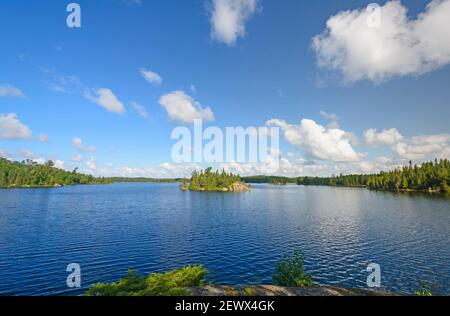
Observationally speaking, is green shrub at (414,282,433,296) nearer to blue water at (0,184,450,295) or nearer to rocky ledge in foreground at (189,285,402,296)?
blue water at (0,184,450,295)

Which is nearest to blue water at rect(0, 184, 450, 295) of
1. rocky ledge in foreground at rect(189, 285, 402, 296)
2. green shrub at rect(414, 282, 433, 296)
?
green shrub at rect(414, 282, 433, 296)

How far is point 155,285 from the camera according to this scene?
1786cm

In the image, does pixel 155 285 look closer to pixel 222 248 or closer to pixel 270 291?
pixel 270 291

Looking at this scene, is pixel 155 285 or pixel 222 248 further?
pixel 222 248

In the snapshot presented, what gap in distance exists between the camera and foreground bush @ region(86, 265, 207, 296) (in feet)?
55.2

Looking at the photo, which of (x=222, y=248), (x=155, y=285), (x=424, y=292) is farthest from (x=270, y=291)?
(x=222, y=248)

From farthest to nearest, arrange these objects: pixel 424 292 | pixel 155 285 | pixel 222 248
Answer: pixel 222 248 < pixel 424 292 < pixel 155 285

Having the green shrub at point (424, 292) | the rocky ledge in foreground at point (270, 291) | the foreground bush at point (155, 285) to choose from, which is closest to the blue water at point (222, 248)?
the green shrub at point (424, 292)

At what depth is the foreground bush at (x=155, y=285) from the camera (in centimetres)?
1681

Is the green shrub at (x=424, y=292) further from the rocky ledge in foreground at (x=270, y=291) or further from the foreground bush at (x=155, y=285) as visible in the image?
the foreground bush at (x=155, y=285)

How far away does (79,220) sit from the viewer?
6500 cm
